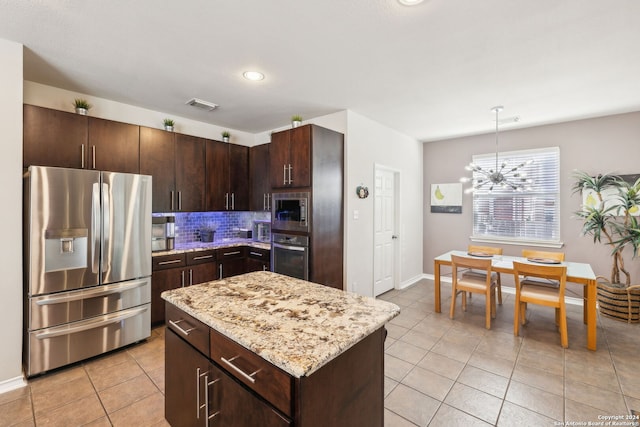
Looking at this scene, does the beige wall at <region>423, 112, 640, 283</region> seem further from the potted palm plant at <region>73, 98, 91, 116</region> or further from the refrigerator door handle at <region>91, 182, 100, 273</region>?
the potted palm plant at <region>73, 98, 91, 116</region>

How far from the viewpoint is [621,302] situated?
349 cm

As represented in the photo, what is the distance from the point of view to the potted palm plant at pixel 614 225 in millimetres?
3434

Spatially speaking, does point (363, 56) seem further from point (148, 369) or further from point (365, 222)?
point (148, 369)

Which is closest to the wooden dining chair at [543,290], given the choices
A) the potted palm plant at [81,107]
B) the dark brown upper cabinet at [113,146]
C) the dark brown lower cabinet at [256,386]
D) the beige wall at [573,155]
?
the beige wall at [573,155]

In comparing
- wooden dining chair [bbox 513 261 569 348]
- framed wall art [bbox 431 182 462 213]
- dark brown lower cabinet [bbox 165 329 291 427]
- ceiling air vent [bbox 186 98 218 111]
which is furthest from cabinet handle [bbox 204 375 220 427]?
framed wall art [bbox 431 182 462 213]

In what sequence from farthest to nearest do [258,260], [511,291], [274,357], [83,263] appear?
[511,291]
[258,260]
[83,263]
[274,357]

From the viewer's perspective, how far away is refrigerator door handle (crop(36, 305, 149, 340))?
2.37m

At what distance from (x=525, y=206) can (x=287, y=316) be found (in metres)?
4.79

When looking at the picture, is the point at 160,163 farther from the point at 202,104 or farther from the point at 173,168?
the point at 202,104

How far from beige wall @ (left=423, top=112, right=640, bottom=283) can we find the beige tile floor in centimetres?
124

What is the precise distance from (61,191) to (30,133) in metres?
0.77

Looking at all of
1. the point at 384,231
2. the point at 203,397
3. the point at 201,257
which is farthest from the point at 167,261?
the point at 384,231

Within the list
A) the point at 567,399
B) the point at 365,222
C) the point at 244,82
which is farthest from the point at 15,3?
the point at 567,399

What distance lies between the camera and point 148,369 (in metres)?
2.50
